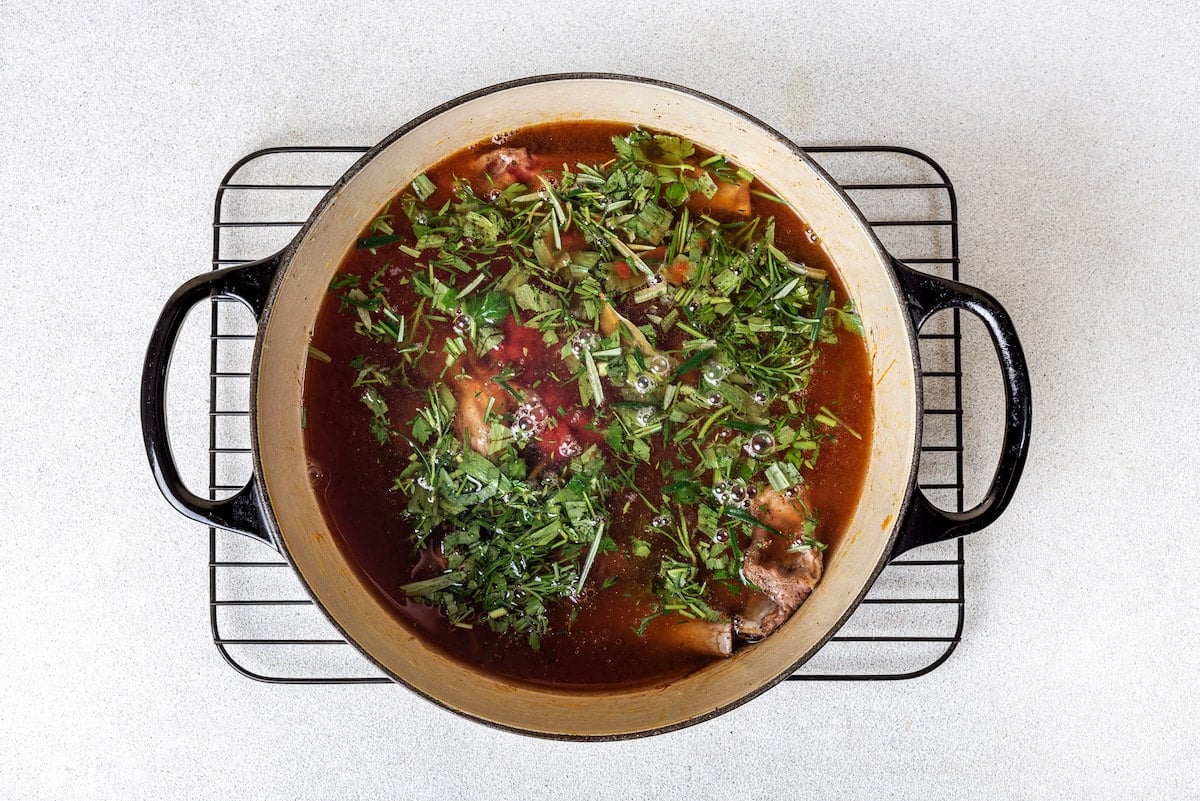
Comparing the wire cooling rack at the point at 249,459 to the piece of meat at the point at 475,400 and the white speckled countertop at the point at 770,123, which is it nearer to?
the white speckled countertop at the point at 770,123

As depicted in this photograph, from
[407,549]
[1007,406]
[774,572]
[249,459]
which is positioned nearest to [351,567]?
[407,549]

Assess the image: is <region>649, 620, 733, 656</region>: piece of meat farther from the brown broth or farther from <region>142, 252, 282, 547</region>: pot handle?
<region>142, 252, 282, 547</region>: pot handle

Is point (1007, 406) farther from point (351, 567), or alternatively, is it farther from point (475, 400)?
point (351, 567)

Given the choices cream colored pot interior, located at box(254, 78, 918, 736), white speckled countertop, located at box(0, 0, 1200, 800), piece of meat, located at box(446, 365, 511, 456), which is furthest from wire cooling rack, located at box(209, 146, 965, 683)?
piece of meat, located at box(446, 365, 511, 456)

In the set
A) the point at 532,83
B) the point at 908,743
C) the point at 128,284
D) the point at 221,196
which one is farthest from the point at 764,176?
the point at 128,284

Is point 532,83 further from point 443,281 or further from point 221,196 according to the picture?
point 221,196

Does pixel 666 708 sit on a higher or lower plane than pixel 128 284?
lower

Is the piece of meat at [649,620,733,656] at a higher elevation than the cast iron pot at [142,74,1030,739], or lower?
lower
